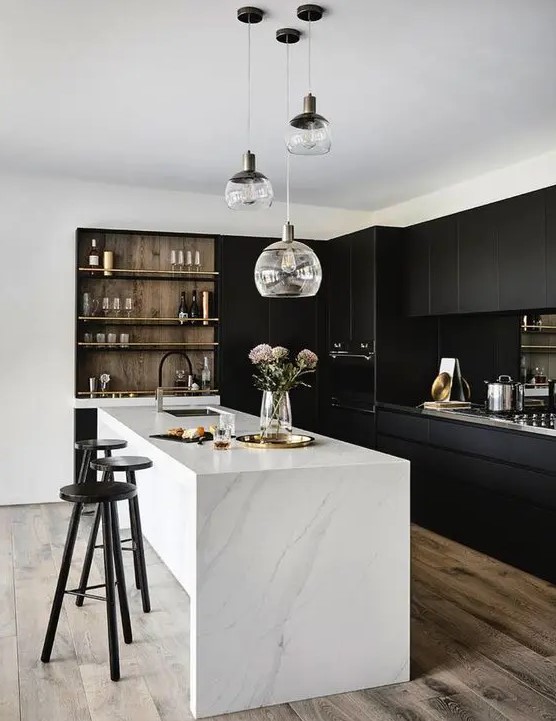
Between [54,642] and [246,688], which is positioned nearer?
[246,688]

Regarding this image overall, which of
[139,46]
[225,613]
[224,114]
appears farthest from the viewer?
→ [224,114]

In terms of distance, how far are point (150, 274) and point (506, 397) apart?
3.18m

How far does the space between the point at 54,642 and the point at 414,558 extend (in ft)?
7.54

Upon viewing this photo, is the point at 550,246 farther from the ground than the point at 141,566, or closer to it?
farther from the ground

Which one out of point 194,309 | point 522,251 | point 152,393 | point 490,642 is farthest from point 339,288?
point 490,642

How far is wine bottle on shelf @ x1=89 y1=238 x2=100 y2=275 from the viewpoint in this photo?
248 inches

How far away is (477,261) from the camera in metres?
5.24

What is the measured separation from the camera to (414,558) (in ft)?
15.5

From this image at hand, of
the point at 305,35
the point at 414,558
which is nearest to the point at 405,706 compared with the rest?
the point at 414,558

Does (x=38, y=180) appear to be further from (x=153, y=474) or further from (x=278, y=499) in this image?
(x=278, y=499)

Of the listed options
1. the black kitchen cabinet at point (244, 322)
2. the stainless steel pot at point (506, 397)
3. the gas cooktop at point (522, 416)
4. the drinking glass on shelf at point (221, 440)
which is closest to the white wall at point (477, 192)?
the black kitchen cabinet at point (244, 322)

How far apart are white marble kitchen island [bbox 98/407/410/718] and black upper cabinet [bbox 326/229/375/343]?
325 centimetres

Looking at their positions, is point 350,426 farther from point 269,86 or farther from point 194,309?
point 269,86

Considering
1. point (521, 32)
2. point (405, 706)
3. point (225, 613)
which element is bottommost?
point (405, 706)
